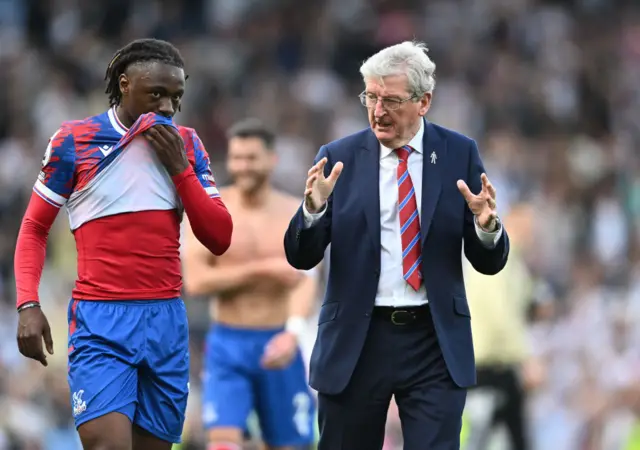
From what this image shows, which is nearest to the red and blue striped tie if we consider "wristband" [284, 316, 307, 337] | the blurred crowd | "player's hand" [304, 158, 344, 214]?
"player's hand" [304, 158, 344, 214]

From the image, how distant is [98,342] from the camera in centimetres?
689

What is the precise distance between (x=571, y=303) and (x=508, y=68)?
501cm

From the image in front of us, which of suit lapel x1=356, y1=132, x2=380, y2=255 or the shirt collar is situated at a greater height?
the shirt collar

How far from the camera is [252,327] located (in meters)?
10.4

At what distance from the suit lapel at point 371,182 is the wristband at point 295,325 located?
3.11 meters

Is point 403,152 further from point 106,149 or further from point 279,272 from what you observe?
point 279,272

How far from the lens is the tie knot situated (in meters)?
7.40

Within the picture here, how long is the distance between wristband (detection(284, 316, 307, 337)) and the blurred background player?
10.8ft

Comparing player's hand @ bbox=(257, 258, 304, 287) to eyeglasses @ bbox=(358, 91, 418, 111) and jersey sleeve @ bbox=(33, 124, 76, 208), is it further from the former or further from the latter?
jersey sleeve @ bbox=(33, 124, 76, 208)

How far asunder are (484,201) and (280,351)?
3390 mm

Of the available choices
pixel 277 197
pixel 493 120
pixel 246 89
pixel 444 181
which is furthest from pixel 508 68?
pixel 444 181

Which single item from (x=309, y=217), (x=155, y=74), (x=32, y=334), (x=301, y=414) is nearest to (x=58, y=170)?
(x=155, y=74)

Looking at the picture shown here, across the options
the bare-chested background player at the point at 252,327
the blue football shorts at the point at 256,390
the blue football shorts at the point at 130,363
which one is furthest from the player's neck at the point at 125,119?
the blue football shorts at the point at 256,390

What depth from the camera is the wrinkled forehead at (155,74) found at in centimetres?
695
